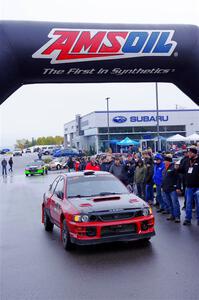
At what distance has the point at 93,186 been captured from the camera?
8.66 m

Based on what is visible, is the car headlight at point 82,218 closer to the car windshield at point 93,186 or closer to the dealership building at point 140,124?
the car windshield at point 93,186

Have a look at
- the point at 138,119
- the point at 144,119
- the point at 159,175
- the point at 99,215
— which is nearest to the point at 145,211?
the point at 99,215

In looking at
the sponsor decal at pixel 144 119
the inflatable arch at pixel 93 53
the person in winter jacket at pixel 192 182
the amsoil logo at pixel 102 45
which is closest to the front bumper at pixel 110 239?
the person in winter jacket at pixel 192 182

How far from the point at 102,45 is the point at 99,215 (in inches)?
121

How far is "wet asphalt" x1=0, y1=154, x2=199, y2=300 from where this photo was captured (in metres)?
5.39

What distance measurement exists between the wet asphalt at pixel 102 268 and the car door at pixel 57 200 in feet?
1.81

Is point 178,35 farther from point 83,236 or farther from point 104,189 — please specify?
point 83,236

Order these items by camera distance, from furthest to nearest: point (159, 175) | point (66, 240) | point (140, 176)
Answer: point (140, 176), point (159, 175), point (66, 240)

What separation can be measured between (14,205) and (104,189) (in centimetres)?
747

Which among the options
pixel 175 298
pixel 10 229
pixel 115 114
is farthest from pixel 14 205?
pixel 115 114

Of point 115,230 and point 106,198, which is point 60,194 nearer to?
point 106,198

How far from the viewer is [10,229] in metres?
10.2

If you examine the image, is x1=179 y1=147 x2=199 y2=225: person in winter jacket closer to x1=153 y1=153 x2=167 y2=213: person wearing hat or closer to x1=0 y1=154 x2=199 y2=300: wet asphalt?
x1=0 y1=154 x2=199 y2=300: wet asphalt

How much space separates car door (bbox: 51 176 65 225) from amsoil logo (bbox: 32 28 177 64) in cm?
292
